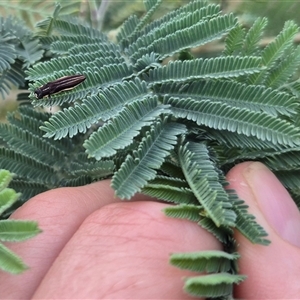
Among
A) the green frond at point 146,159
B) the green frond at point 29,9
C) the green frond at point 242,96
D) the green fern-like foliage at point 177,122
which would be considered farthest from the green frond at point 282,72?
the green frond at point 29,9

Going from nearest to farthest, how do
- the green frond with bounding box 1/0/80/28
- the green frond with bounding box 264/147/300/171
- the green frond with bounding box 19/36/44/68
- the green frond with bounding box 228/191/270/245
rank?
1. the green frond with bounding box 228/191/270/245
2. the green frond with bounding box 264/147/300/171
3. the green frond with bounding box 19/36/44/68
4. the green frond with bounding box 1/0/80/28

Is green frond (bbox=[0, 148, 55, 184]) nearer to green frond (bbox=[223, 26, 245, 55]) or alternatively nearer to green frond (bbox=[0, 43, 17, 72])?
green frond (bbox=[0, 43, 17, 72])

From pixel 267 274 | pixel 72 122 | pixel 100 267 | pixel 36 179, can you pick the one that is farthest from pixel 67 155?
pixel 267 274

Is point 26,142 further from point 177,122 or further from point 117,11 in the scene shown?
point 117,11

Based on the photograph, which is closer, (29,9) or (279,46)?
(279,46)

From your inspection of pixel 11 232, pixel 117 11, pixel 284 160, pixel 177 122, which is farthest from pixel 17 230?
pixel 117 11

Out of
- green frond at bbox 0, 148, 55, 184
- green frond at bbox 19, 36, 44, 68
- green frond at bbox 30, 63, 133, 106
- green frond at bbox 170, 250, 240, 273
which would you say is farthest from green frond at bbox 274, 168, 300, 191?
green frond at bbox 19, 36, 44, 68
